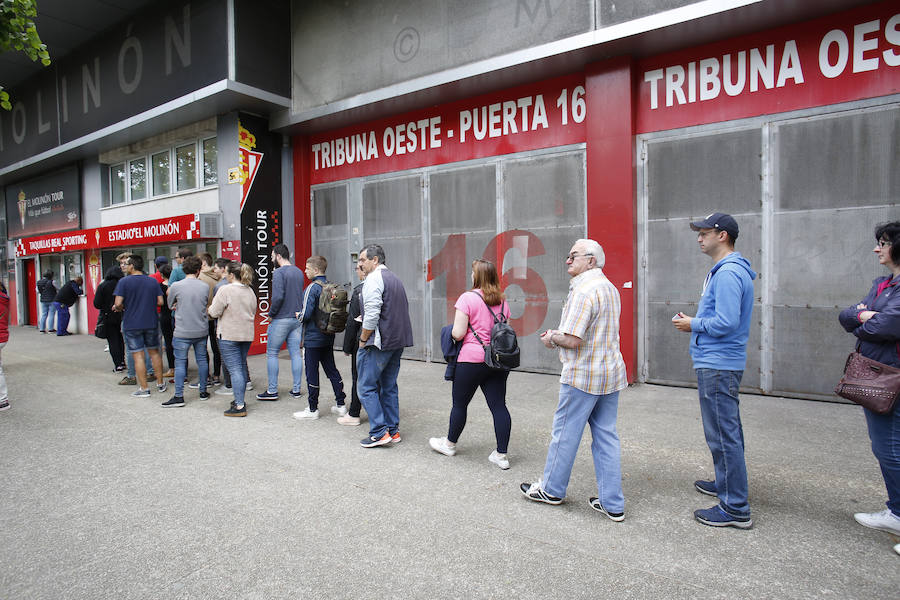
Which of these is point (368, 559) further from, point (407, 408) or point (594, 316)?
point (407, 408)

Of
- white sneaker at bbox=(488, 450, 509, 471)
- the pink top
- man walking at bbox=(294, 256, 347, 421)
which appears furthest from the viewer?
man walking at bbox=(294, 256, 347, 421)

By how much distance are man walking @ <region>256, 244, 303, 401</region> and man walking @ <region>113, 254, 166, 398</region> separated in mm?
1663

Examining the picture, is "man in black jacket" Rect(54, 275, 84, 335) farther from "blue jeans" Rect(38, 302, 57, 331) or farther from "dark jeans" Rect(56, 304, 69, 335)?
"blue jeans" Rect(38, 302, 57, 331)

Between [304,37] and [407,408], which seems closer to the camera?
Answer: [407,408]

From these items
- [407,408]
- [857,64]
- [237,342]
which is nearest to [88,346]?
[237,342]

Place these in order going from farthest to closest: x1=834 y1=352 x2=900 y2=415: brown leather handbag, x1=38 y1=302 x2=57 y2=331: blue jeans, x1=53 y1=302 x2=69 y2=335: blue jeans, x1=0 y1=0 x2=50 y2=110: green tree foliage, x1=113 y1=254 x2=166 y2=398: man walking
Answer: x1=38 y1=302 x2=57 y2=331: blue jeans, x1=53 y1=302 x2=69 y2=335: blue jeans, x1=113 y1=254 x2=166 y2=398: man walking, x1=0 y1=0 x2=50 y2=110: green tree foliage, x1=834 y1=352 x2=900 y2=415: brown leather handbag

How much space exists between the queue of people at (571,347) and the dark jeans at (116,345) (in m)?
2.26

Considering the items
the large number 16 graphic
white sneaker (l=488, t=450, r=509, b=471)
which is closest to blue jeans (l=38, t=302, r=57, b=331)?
the large number 16 graphic

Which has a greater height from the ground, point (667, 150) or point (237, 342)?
point (667, 150)

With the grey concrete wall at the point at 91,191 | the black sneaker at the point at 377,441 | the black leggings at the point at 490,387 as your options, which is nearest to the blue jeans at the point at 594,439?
the black leggings at the point at 490,387

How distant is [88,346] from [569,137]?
38.4 feet

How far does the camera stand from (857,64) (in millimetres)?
6051

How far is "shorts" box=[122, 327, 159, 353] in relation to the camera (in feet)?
22.8

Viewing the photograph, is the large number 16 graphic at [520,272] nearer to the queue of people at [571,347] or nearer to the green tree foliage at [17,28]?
the queue of people at [571,347]
